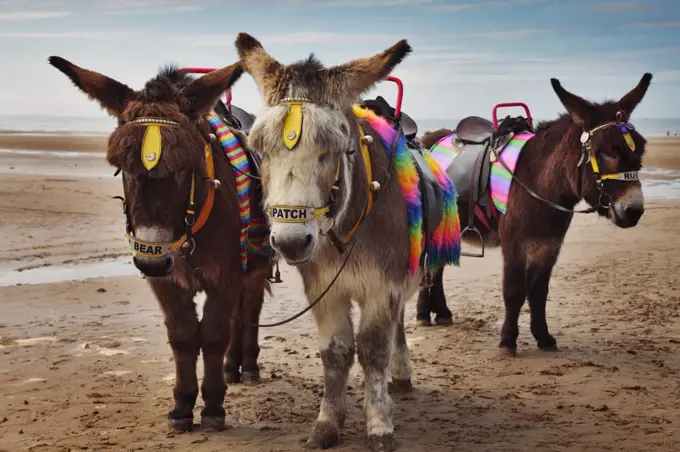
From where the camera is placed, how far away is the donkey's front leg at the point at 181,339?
17.3 ft

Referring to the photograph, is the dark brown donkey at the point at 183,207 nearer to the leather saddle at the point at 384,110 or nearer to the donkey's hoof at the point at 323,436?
the donkey's hoof at the point at 323,436

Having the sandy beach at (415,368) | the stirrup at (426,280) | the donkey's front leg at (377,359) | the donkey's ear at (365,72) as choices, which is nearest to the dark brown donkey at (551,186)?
the sandy beach at (415,368)

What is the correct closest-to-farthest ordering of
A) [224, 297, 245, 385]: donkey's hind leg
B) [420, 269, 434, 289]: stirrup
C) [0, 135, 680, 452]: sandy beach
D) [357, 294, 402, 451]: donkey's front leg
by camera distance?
[357, 294, 402, 451]: donkey's front leg
[0, 135, 680, 452]: sandy beach
[420, 269, 434, 289]: stirrup
[224, 297, 245, 385]: donkey's hind leg

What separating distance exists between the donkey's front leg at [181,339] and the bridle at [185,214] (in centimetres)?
38

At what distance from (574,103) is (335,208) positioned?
3.42 meters

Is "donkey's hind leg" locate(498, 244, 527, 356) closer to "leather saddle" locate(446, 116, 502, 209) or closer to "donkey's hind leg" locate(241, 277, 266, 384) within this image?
"leather saddle" locate(446, 116, 502, 209)

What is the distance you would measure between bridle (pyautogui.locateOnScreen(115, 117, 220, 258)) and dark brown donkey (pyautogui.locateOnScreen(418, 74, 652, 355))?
3.35 m

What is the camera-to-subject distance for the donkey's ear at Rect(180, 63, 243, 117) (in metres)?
5.11

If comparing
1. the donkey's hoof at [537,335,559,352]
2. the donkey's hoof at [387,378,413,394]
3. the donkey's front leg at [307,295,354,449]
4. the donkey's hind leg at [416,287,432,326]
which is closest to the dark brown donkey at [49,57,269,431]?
the donkey's front leg at [307,295,354,449]

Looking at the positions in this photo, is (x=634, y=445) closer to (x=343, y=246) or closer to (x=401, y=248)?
(x=401, y=248)

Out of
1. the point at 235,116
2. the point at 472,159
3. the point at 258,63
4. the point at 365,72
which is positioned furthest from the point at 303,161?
the point at 472,159

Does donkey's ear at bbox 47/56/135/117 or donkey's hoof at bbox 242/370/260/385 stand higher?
donkey's ear at bbox 47/56/135/117

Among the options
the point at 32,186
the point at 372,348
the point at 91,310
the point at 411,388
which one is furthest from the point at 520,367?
the point at 32,186

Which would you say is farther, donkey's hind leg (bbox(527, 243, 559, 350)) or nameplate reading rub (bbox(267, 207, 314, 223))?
donkey's hind leg (bbox(527, 243, 559, 350))
